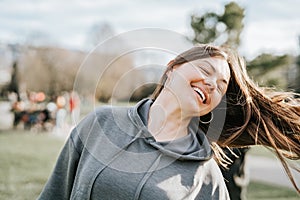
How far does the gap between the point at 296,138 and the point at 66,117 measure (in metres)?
21.2

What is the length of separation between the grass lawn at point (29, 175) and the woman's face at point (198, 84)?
490 cm

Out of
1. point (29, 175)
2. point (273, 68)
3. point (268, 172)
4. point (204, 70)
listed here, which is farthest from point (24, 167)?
point (273, 68)

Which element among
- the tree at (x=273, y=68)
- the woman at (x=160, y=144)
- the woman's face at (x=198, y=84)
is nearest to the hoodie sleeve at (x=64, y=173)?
the woman at (x=160, y=144)

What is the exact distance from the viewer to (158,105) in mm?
2188

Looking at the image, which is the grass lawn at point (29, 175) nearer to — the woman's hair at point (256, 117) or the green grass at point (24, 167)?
the green grass at point (24, 167)

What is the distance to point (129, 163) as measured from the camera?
215 cm

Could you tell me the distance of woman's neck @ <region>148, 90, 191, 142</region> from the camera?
2.12m

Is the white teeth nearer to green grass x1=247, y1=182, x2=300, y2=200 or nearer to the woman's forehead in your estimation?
the woman's forehead

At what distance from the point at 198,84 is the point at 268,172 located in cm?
Result: 1131

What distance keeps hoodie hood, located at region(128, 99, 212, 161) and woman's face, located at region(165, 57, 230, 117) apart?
0.36 ft

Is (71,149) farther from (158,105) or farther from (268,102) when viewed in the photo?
(268,102)

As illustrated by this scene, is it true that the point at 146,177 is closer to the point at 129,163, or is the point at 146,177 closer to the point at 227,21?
the point at 129,163

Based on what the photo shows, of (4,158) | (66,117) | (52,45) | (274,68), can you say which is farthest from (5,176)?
(52,45)

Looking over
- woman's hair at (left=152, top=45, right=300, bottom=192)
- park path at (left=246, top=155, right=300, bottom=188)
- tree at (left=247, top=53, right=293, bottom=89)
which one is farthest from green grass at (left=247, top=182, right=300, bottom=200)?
tree at (left=247, top=53, right=293, bottom=89)
